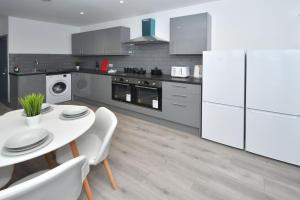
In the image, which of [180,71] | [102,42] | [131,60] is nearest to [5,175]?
[180,71]

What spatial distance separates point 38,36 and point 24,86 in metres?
1.60

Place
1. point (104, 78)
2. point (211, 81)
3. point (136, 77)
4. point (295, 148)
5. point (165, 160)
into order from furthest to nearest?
point (104, 78), point (136, 77), point (211, 81), point (165, 160), point (295, 148)

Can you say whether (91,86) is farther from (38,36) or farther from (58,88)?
(38,36)

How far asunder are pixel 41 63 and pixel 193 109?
4.56 metres

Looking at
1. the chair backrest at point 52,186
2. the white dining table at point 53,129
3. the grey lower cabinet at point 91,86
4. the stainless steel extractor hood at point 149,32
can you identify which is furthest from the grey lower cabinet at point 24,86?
the chair backrest at point 52,186

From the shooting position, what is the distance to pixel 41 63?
5348 mm

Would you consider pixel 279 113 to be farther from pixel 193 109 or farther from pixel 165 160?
pixel 165 160

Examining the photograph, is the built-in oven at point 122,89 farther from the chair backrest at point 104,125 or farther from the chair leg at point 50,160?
the chair leg at point 50,160

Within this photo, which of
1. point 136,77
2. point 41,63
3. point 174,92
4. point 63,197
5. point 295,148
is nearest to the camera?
point 63,197

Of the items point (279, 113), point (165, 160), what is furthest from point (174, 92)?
point (279, 113)

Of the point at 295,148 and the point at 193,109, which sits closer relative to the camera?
the point at 295,148

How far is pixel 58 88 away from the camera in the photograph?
5270 mm

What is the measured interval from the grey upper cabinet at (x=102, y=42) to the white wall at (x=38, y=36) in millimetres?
312

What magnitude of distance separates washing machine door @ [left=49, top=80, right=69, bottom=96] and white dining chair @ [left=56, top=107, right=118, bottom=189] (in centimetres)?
359
